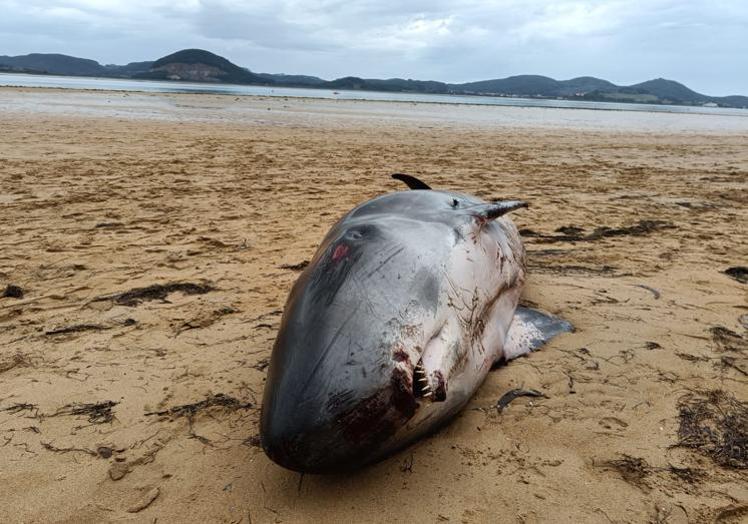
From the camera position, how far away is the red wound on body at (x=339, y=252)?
2561 millimetres

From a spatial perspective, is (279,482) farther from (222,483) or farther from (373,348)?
(373,348)

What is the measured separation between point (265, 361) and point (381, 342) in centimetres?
135

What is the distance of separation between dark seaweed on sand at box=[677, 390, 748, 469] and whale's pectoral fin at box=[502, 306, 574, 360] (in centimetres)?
88

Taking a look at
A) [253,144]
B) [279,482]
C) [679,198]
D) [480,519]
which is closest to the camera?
[480,519]

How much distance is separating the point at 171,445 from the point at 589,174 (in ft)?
32.3

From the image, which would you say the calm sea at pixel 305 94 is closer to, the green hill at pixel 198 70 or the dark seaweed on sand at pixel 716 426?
the dark seaweed on sand at pixel 716 426

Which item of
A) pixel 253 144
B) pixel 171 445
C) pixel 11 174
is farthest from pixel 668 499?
pixel 253 144

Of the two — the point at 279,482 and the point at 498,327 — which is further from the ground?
the point at 498,327

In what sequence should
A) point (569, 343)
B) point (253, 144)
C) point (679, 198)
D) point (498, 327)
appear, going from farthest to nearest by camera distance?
point (253, 144) → point (679, 198) → point (569, 343) → point (498, 327)

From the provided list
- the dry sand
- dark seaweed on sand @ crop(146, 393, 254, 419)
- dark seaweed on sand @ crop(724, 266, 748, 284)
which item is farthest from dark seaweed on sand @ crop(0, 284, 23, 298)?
dark seaweed on sand @ crop(724, 266, 748, 284)

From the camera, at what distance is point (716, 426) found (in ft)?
8.36

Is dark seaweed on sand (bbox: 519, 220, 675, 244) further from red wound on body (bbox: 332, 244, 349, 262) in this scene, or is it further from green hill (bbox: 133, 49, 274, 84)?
green hill (bbox: 133, 49, 274, 84)

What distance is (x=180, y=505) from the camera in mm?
2100

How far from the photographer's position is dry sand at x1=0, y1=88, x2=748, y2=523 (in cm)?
212
